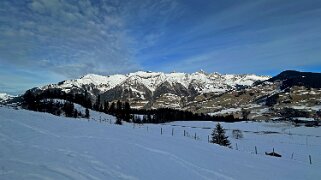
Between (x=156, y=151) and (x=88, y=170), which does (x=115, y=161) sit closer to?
(x=88, y=170)

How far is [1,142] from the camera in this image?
22.1 m

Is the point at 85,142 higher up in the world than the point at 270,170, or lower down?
higher up

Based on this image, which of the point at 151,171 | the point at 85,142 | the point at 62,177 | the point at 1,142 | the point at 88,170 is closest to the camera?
the point at 62,177

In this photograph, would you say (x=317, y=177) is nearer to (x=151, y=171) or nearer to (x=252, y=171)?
(x=252, y=171)

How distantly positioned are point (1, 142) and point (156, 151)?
11.6 metres

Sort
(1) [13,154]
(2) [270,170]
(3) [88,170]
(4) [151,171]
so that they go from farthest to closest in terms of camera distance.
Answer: (2) [270,170] < (4) [151,171] < (1) [13,154] < (3) [88,170]

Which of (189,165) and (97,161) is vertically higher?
(97,161)

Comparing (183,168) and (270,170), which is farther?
(270,170)

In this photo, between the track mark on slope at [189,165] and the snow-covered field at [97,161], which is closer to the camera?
the snow-covered field at [97,161]

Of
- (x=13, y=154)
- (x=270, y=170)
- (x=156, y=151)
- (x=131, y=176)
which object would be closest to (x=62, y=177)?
(x=131, y=176)

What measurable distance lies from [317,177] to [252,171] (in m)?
7.77

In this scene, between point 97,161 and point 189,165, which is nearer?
point 97,161

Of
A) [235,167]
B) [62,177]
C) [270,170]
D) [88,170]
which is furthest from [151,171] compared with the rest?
[270,170]

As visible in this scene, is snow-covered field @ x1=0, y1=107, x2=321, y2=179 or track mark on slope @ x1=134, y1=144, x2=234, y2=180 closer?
snow-covered field @ x1=0, y1=107, x2=321, y2=179
